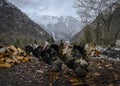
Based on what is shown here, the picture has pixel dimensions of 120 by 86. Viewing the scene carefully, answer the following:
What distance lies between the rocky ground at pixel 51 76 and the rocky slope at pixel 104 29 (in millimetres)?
10793

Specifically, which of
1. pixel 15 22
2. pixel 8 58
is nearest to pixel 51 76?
pixel 8 58

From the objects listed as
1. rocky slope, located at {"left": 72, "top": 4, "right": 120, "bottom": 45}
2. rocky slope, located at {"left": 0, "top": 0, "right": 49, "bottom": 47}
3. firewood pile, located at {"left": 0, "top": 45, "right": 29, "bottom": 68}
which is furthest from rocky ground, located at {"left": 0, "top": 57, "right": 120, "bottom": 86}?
rocky slope, located at {"left": 0, "top": 0, "right": 49, "bottom": 47}

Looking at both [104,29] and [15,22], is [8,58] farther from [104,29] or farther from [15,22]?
[15,22]

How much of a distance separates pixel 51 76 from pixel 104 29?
14075 mm

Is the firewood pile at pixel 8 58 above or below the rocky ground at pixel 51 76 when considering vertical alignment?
above

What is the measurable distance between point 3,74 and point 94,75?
3.43 m

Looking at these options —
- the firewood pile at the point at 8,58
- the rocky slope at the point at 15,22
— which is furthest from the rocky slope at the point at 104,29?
the rocky slope at the point at 15,22

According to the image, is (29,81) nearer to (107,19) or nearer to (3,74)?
(3,74)

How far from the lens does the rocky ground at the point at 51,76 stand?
9.36m

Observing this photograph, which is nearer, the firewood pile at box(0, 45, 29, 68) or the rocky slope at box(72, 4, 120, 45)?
the firewood pile at box(0, 45, 29, 68)

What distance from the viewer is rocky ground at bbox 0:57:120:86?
9.36 meters

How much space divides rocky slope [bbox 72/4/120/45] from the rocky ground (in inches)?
425

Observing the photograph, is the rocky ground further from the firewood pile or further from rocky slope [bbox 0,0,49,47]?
rocky slope [bbox 0,0,49,47]

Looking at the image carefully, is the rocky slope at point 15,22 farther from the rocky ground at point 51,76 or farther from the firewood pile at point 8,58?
the rocky ground at point 51,76
